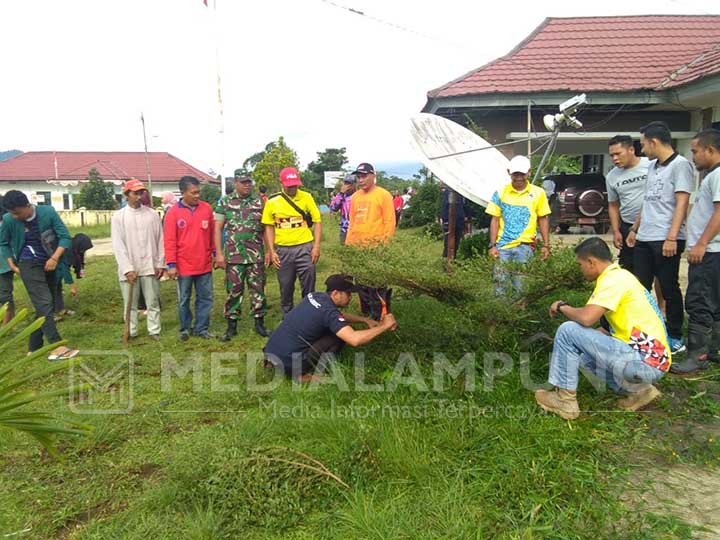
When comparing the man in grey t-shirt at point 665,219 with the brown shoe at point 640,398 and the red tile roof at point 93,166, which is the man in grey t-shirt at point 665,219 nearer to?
the brown shoe at point 640,398

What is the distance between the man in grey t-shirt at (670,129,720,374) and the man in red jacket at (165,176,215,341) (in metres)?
4.29

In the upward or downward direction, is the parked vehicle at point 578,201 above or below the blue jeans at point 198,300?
above

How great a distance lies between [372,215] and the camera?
518 centimetres

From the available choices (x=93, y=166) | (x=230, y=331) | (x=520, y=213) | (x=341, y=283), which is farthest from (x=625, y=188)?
(x=93, y=166)

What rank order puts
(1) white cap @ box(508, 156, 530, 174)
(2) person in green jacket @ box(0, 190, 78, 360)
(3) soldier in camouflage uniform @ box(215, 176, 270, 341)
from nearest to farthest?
(1) white cap @ box(508, 156, 530, 174) → (2) person in green jacket @ box(0, 190, 78, 360) → (3) soldier in camouflage uniform @ box(215, 176, 270, 341)

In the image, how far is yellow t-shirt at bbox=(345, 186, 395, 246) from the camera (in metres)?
5.19

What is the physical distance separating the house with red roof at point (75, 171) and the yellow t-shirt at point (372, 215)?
135 feet

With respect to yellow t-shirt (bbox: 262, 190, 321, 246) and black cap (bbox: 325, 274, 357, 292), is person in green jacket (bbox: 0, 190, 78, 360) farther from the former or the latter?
black cap (bbox: 325, 274, 357, 292)

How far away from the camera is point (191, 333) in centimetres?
568

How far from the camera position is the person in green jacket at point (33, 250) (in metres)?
4.93

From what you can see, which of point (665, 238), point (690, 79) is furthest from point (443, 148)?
point (690, 79)

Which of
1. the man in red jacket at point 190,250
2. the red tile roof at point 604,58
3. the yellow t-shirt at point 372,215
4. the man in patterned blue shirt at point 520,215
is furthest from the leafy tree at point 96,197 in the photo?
the man in patterned blue shirt at point 520,215

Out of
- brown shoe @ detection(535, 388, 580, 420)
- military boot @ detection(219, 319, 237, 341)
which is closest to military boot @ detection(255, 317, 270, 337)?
military boot @ detection(219, 319, 237, 341)

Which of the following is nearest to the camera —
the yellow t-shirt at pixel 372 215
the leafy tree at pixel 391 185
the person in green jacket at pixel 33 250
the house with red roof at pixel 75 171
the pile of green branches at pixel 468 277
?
the pile of green branches at pixel 468 277
